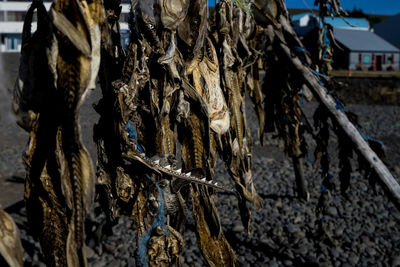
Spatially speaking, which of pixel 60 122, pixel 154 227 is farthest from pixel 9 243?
pixel 154 227

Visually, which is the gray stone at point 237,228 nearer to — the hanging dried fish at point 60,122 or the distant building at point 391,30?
the hanging dried fish at point 60,122

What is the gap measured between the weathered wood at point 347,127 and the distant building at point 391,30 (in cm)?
3625

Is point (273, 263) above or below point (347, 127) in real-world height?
below

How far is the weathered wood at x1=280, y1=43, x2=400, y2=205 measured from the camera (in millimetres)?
2779

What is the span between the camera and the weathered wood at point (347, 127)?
9.12 ft

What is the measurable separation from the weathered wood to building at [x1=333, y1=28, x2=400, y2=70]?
85.9 ft

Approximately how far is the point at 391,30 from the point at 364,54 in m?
10.5

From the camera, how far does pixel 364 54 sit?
27906mm

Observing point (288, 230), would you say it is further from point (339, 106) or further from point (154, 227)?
point (154, 227)

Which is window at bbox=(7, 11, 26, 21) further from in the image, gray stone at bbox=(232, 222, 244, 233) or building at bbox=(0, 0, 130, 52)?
gray stone at bbox=(232, 222, 244, 233)

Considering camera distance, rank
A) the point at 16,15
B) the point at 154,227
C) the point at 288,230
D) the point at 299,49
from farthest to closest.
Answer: the point at 288,230, the point at 299,49, the point at 16,15, the point at 154,227

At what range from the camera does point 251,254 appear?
Result: 14.0 feet

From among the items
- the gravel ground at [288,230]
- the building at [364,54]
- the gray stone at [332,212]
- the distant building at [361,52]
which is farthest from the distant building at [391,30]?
the gray stone at [332,212]

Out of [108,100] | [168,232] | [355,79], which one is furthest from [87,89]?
[355,79]
